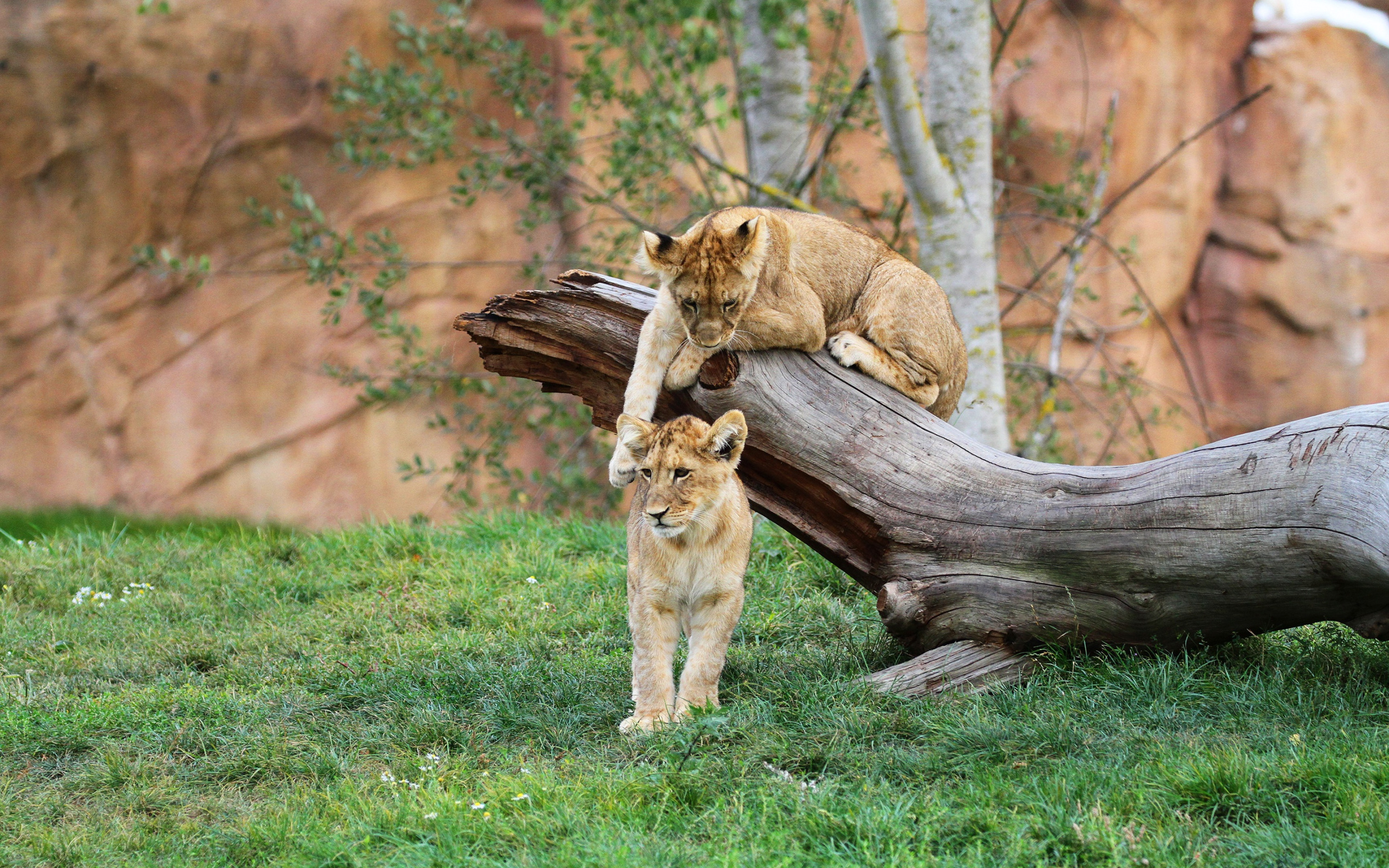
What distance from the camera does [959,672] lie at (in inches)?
202

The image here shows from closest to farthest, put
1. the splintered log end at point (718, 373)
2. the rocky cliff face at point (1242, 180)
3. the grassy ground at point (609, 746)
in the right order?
the grassy ground at point (609, 746)
the splintered log end at point (718, 373)
the rocky cliff face at point (1242, 180)

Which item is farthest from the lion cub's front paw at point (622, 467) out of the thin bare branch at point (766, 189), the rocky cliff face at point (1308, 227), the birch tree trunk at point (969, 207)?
the rocky cliff face at point (1308, 227)

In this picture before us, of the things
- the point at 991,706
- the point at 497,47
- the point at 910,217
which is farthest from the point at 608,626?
the point at 910,217

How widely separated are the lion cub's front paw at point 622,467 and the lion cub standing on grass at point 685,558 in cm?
3

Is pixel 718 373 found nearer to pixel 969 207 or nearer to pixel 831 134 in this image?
pixel 969 207

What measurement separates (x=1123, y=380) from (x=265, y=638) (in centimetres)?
758

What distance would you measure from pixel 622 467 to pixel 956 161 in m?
4.36

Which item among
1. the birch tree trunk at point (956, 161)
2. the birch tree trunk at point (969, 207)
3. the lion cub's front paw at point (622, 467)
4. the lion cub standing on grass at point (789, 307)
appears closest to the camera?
the lion cub's front paw at point (622, 467)

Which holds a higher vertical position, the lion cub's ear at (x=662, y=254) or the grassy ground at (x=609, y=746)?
the lion cub's ear at (x=662, y=254)

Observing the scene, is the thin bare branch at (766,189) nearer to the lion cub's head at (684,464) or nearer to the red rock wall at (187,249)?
the lion cub's head at (684,464)

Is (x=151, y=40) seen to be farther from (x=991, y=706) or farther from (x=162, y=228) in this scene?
(x=991, y=706)

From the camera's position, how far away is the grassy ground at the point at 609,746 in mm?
3768

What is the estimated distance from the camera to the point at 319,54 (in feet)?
44.6

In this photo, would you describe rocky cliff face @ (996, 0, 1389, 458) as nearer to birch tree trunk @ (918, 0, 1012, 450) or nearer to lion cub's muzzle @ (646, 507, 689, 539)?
birch tree trunk @ (918, 0, 1012, 450)
